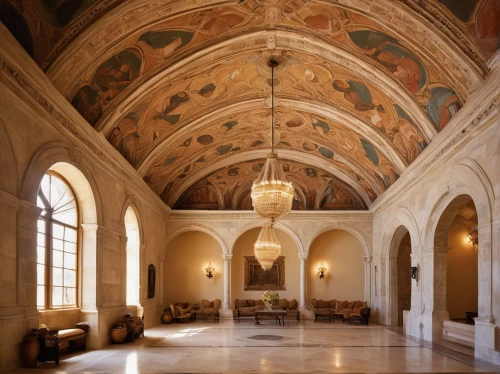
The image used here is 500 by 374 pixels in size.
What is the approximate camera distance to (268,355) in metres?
11.1

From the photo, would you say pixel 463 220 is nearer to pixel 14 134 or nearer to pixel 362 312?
pixel 362 312

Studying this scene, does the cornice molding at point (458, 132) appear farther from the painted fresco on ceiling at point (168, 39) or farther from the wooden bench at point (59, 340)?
the wooden bench at point (59, 340)

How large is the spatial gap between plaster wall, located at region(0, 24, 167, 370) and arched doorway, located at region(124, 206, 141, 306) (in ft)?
5.06

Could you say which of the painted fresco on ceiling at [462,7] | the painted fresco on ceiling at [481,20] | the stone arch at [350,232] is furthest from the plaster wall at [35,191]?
the stone arch at [350,232]

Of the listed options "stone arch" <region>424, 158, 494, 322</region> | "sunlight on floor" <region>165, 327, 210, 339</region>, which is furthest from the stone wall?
"sunlight on floor" <region>165, 327, 210, 339</region>

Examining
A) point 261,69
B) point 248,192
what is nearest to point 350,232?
point 248,192

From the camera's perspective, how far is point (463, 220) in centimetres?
1852

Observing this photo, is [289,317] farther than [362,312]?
Yes

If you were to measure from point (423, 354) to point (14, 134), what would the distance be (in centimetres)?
930

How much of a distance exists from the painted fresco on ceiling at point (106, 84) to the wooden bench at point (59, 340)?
15.6 ft

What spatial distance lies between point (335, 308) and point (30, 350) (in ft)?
50.2

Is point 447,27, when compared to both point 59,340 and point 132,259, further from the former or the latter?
point 132,259

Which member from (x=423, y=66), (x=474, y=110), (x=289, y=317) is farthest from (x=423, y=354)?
(x=289, y=317)

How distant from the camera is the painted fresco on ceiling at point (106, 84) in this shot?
11.1 m
